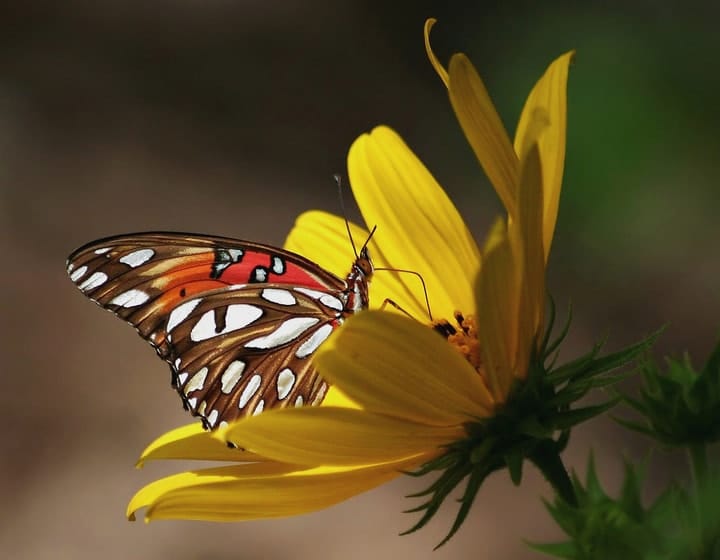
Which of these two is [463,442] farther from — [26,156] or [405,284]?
[26,156]

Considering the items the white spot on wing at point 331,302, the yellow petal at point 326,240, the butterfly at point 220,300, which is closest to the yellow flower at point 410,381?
the butterfly at point 220,300

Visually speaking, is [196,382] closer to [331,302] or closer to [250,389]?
[250,389]

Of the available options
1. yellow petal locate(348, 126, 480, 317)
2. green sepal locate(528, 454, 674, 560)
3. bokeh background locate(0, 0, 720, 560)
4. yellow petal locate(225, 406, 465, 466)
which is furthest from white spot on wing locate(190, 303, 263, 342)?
bokeh background locate(0, 0, 720, 560)

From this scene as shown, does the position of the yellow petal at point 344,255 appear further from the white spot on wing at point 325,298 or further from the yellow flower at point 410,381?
the yellow flower at point 410,381

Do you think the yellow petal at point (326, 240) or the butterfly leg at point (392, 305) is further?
the yellow petal at point (326, 240)

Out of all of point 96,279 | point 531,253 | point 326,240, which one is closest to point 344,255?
point 326,240

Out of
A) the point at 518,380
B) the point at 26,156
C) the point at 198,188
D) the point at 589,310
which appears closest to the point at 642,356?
the point at 518,380
